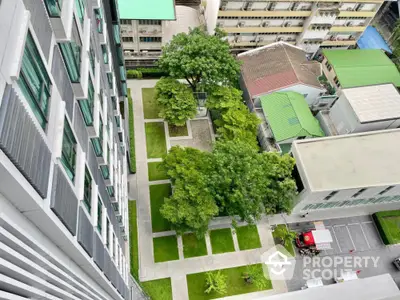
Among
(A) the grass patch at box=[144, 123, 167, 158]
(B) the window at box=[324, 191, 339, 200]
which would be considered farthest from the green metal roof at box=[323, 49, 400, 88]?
(A) the grass patch at box=[144, 123, 167, 158]

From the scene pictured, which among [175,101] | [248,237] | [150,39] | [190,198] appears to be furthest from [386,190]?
[150,39]

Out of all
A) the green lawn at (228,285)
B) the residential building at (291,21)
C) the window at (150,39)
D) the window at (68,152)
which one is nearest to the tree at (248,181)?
the green lawn at (228,285)

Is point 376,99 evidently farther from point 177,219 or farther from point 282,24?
point 177,219

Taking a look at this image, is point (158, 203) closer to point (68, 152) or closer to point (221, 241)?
point (221, 241)

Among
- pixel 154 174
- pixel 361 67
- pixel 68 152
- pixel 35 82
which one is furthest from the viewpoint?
pixel 361 67

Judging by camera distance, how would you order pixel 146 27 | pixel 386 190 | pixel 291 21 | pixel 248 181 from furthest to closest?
1. pixel 291 21
2. pixel 146 27
3. pixel 386 190
4. pixel 248 181

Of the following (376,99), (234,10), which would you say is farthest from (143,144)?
(376,99)

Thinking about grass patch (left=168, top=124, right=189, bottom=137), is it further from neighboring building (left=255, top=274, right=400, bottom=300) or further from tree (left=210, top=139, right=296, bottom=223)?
neighboring building (left=255, top=274, right=400, bottom=300)
